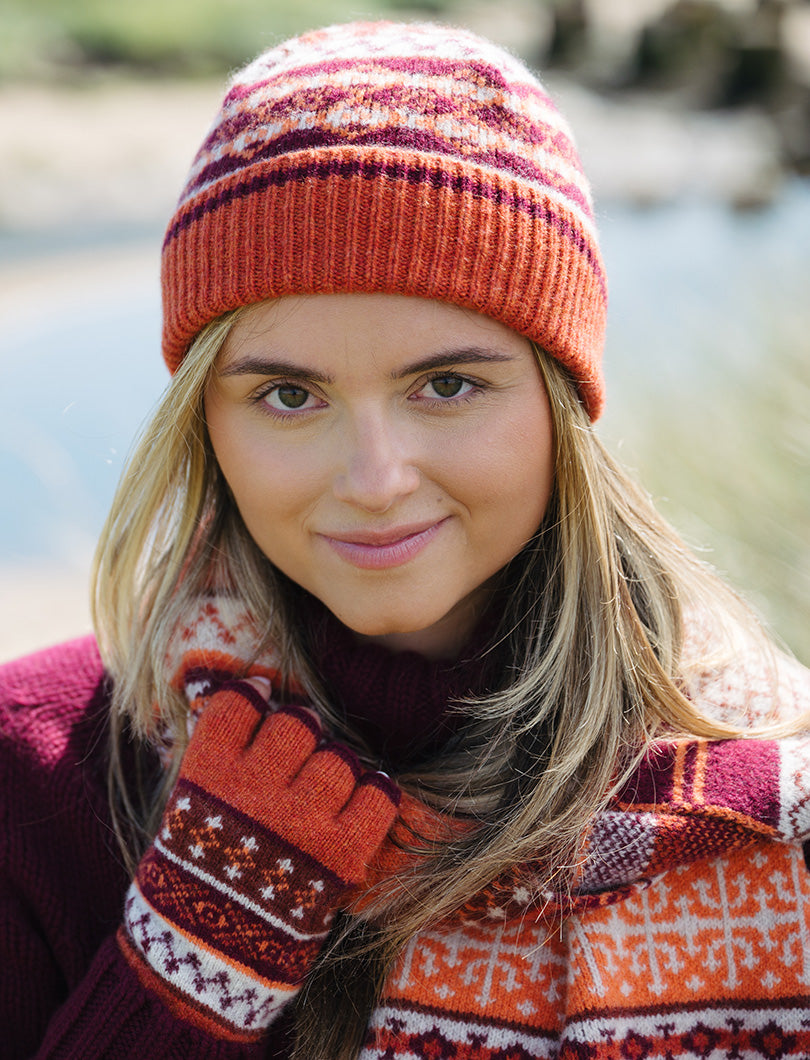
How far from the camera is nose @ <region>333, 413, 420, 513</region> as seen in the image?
146 cm

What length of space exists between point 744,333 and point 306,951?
3.13m

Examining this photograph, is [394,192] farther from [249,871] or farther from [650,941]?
[650,941]

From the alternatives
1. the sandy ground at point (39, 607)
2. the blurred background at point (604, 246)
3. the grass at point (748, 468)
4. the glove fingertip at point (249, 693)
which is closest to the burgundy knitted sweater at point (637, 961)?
the glove fingertip at point (249, 693)

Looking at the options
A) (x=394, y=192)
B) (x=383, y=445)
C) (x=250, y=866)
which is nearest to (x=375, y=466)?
(x=383, y=445)

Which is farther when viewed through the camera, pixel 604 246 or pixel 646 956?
pixel 604 246

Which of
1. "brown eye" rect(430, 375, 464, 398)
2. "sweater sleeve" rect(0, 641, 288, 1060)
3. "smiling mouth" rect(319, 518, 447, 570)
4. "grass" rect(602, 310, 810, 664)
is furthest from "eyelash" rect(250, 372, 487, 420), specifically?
"grass" rect(602, 310, 810, 664)

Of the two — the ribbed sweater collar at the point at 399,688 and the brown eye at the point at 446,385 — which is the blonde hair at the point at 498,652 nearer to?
the ribbed sweater collar at the point at 399,688

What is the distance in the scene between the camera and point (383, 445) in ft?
4.83

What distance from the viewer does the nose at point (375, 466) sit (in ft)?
4.79

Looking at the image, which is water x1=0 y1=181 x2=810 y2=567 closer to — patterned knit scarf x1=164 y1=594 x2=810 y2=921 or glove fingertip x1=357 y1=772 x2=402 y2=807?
glove fingertip x1=357 y1=772 x2=402 y2=807

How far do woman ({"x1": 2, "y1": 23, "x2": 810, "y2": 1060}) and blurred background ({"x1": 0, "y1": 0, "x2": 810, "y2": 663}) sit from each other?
0.51m

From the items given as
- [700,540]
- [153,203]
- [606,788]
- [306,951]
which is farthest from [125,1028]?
[153,203]

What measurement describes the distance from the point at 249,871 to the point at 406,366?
710 mm

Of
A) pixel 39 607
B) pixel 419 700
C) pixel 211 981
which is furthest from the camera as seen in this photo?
pixel 39 607
